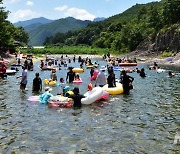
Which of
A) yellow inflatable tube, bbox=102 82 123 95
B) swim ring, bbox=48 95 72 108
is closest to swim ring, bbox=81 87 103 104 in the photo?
swim ring, bbox=48 95 72 108

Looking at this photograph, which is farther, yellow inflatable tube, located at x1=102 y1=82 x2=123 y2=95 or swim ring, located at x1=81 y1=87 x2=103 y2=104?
yellow inflatable tube, located at x1=102 y1=82 x2=123 y2=95

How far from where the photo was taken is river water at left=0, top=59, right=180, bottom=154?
1153 centimetres

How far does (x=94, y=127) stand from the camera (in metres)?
14.1

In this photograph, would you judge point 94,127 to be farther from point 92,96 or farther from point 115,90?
point 115,90

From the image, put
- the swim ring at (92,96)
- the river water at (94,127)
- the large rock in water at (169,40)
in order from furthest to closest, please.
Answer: the large rock in water at (169,40) < the swim ring at (92,96) < the river water at (94,127)

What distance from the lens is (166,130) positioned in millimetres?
13516

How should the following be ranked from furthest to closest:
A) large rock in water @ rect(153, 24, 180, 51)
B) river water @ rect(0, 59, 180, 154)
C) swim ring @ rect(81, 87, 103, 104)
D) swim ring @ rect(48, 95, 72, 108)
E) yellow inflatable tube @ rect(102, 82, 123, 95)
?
1. large rock in water @ rect(153, 24, 180, 51)
2. yellow inflatable tube @ rect(102, 82, 123, 95)
3. swim ring @ rect(81, 87, 103, 104)
4. swim ring @ rect(48, 95, 72, 108)
5. river water @ rect(0, 59, 180, 154)

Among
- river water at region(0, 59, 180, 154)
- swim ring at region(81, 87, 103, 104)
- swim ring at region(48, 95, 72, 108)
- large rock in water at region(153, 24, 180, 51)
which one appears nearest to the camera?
river water at region(0, 59, 180, 154)

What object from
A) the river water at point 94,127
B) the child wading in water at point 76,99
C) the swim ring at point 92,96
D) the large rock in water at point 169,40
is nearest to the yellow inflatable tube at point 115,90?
the river water at point 94,127

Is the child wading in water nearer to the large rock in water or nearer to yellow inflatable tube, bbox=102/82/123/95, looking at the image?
yellow inflatable tube, bbox=102/82/123/95

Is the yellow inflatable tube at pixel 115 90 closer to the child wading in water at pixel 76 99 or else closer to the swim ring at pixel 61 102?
the child wading in water at pixel 76 99

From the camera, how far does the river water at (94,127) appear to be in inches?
454

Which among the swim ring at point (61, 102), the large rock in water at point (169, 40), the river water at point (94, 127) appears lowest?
the river water at point (94, 127)

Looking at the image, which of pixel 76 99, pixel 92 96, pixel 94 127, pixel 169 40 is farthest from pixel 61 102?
pixel 169 40
